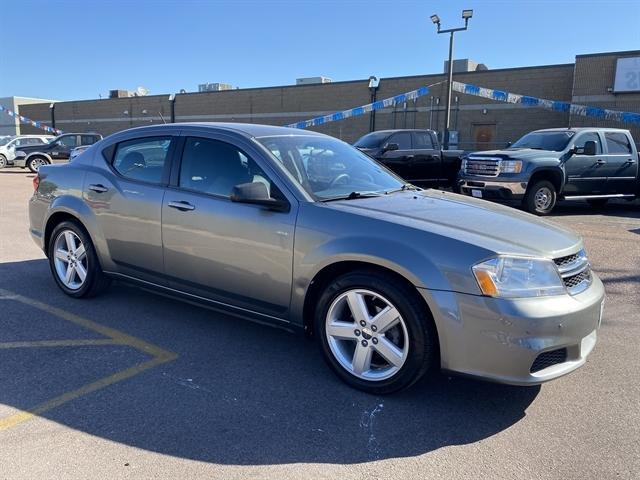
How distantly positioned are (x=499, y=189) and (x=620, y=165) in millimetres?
3668

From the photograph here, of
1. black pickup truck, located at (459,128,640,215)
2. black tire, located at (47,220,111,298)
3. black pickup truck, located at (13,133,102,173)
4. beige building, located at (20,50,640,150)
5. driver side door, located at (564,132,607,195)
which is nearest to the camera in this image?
black tire, located at (47,220,111,298)

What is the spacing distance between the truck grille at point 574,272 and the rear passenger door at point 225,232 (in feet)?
5.55

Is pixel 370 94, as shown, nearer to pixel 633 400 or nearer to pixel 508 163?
pixel 508 163

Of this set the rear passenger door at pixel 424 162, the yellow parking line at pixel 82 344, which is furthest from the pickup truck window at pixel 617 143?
the yellow parking line at pixel 82 344

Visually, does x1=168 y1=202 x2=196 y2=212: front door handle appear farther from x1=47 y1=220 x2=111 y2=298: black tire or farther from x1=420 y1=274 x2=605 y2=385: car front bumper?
x1=420 y1=274 x2=605 y2=385: car front bumper

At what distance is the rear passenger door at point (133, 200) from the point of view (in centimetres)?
424

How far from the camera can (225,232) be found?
3754 mm

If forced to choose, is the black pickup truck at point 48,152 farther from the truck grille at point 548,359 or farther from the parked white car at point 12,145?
the truck grille at point 548,359

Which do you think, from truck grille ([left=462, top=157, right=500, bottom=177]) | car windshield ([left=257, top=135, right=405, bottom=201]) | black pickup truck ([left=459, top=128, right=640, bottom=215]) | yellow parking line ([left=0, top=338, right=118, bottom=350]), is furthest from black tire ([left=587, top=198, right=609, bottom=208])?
yellow parking line ([left=0, top=338, right=118, bottom=350])

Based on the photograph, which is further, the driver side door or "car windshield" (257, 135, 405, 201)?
the driver side door

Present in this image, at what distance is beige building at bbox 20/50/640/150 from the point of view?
2536 cm

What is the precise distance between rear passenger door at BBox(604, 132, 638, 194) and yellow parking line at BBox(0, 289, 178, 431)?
1142 cm

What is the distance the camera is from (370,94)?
107 feet

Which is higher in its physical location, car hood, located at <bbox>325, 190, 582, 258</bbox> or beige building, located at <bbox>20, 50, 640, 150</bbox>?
beige building, located at <bbox>20, 50, 640, 150</bbox>
